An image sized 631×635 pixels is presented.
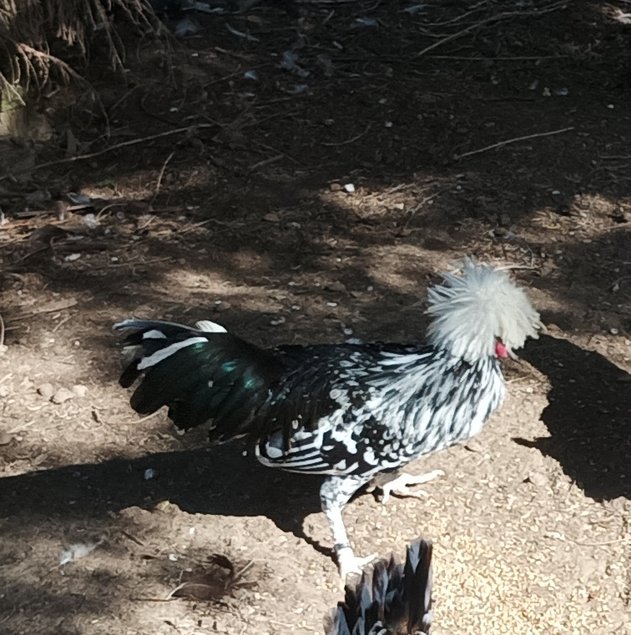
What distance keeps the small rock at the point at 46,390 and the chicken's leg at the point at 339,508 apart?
1.66 m

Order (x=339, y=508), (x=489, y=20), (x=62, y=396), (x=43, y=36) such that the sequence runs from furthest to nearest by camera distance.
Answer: (x=489, y=20) < (x=43, y=36) < (x=62, y=396) < (x=339, y=508)

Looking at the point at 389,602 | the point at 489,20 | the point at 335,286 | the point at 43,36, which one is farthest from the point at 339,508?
the point at 489,20

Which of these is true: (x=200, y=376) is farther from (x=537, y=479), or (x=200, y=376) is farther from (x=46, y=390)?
(x=537, y=479)

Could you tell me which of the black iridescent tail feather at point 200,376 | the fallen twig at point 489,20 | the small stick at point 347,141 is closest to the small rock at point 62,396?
the black iridescent tail feather at point 200,376

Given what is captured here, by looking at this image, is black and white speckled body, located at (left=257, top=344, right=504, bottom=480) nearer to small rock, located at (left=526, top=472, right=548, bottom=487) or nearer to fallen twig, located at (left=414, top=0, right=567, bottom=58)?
small rock, located at (left=526, top=472, right=548, bottom=487)

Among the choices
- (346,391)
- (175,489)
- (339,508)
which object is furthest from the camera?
(175,489)

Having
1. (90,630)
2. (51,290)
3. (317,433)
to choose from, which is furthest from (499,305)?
(51,290)

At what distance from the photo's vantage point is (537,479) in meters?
4.74

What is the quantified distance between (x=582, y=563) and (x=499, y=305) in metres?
1.20

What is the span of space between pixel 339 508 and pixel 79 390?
65.0 inches

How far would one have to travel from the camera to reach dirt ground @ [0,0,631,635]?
4262 millimetres

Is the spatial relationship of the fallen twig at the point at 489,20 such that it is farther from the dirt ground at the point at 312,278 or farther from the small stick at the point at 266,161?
the small stick at the point at 266,161

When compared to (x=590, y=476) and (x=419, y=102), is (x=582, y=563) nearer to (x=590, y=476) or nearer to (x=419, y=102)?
(x=590, y=476)

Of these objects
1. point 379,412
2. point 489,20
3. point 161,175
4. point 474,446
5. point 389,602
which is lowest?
point 474,446
